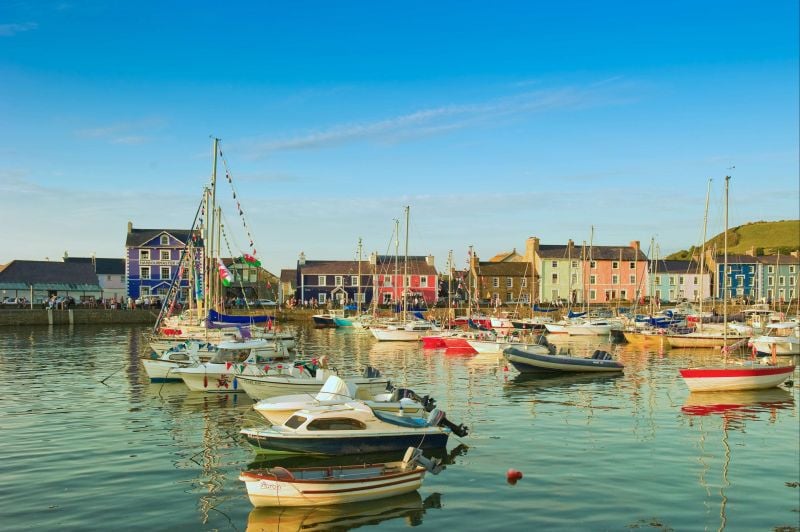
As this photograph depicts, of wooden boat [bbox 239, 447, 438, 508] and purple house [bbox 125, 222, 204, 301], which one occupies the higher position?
purple house [bbox 125, 222, 204, 301]

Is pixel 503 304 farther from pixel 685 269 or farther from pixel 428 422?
pixel 428 422

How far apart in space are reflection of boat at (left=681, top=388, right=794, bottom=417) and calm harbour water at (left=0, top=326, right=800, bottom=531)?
11cm

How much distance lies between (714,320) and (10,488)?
78215 millimetres

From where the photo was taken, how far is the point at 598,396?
35.8 m

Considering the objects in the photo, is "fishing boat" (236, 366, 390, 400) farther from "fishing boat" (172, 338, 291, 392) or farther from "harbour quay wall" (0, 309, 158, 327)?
"harbour quay wall" (0, 309, 158, 327)

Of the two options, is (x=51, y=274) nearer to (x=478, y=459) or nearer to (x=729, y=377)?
(x=729, y=377)

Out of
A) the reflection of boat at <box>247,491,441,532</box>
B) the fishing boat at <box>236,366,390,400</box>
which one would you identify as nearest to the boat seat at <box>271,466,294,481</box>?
the reflection of boat at <box>247,491,441,532</box>

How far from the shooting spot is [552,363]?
1706 inches

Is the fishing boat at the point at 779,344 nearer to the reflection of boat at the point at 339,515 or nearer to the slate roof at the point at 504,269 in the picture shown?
the reflection of boat at the point at 339,515

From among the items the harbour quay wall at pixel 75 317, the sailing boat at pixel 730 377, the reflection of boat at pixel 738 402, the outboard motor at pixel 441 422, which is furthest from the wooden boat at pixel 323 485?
the harbour quay wall at pixel 75 317

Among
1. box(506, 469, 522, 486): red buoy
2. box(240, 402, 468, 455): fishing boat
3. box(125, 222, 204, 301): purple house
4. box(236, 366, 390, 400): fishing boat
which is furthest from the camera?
box(125, 222, 204, 301): purple house

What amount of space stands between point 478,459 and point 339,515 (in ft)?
21.6

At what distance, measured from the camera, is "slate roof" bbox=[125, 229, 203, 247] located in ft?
356

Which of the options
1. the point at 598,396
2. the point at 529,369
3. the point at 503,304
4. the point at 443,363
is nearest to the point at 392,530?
the point at 598,396
